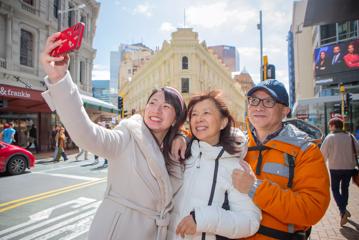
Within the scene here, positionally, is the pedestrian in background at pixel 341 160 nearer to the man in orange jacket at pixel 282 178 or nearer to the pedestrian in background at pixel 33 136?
the man in orange jacket at pixel 282 178

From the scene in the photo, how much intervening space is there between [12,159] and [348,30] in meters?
32.8

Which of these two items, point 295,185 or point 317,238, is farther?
point 317,238

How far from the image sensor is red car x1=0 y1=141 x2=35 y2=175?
30.6 ft

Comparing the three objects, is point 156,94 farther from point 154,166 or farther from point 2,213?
→ point 2,213

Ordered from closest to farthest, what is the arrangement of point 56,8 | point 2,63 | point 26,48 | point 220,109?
point 220,109, point 2,63, point 26,48, point 56,8

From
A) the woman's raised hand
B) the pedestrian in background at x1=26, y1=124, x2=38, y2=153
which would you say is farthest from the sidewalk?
the pedestrian in background at x1=26, y1=124, x2=38, y2=153

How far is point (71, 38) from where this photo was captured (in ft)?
4.54

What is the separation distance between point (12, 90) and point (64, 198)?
1058 centimetres

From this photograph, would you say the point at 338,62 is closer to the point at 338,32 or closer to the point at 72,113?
the point at 338,32

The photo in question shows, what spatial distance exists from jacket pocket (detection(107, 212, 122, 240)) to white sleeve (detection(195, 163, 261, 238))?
1.81ft

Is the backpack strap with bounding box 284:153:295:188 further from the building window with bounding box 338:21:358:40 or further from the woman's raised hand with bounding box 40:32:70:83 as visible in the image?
the building window with bounding box 338:21:358:40

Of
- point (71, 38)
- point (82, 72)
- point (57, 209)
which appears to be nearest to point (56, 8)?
point (82, 72)

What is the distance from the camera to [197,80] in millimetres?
40312

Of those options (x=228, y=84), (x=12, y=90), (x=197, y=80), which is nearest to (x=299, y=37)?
(x=228, y=84)
